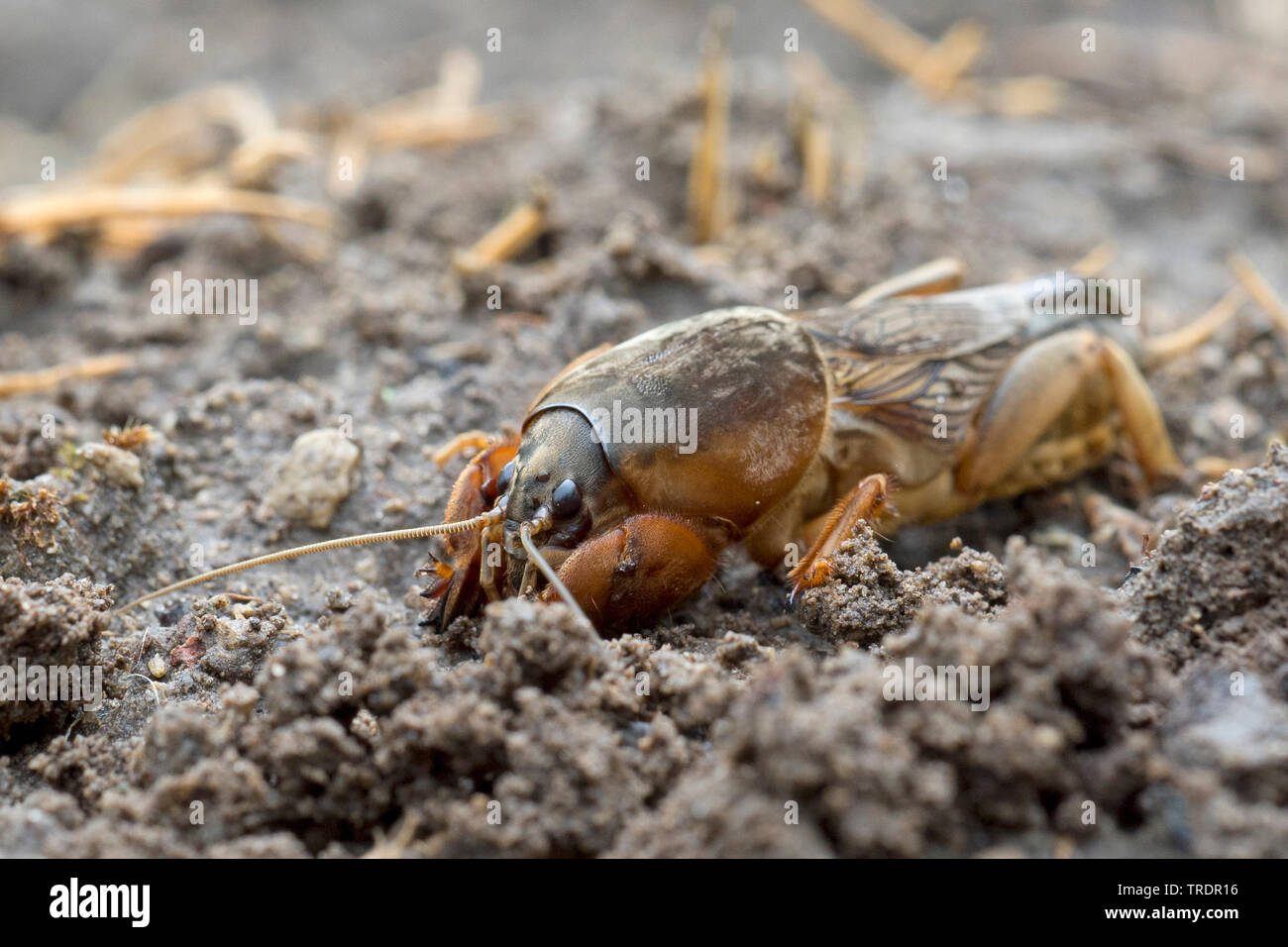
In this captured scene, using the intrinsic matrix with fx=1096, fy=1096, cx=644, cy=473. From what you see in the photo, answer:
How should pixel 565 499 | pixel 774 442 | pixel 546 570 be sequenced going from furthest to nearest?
1. pixel 774 442
2. pixel 565 499
3. pixel 546 570

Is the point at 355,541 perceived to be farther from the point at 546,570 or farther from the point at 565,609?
the point at 565,609

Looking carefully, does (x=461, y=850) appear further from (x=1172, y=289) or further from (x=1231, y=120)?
(x=1231, y=120)

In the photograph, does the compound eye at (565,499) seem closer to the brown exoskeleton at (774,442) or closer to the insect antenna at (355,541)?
the brown exoskeleton at (774,442)

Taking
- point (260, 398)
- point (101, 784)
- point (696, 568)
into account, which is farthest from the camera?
point (260, 398)

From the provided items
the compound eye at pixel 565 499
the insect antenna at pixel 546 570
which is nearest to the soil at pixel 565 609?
the insect antenna at pixel 546 570

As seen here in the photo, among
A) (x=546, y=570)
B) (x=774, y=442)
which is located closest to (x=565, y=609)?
(x=546, y=570)

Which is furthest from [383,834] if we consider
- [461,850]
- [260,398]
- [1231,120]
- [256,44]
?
[256,44]

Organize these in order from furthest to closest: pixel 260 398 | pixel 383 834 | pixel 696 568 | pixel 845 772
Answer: pixel 260 398 < pixel 696 568 < pixel 383 834 < pixel 845 772

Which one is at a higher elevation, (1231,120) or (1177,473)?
(1231,120)
